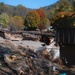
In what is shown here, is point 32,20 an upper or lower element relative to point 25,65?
upper

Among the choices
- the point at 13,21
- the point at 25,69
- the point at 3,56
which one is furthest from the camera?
the point at 13,21

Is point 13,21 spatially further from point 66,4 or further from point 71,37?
point 71,37

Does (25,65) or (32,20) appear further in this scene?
(32,20)

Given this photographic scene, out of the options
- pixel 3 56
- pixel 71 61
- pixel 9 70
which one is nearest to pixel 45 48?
pixel 71 61

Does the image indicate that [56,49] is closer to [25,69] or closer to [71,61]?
[71,61]

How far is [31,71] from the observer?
1595 centimetres

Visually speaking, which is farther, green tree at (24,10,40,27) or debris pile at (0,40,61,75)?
green tree at (24,10,40,27)

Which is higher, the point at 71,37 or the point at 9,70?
the point at 71,37

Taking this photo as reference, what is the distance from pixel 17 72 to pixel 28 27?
219ft

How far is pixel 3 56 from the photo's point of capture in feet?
56.7

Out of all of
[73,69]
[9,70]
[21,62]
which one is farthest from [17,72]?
[73,69]

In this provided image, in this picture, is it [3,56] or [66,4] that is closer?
[3,56]

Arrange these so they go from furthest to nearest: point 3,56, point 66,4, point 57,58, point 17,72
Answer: point 66,4
point 57,58
point 3,56
point 17,72

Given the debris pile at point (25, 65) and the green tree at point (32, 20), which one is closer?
the debris pile at point (25, 65)
